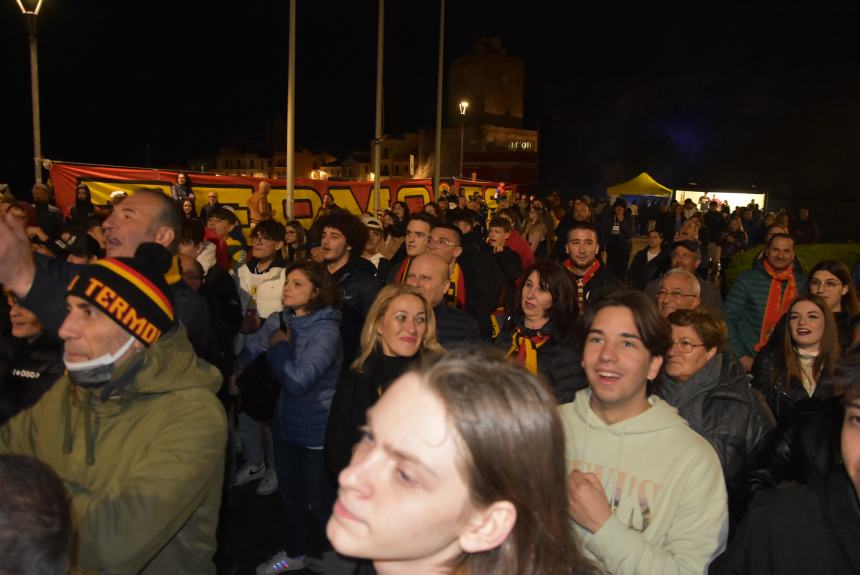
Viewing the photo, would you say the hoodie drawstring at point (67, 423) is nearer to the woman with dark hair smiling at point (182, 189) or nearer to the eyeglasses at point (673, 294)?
the eyeglasses at point (673, 294)

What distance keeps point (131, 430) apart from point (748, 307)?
223 inches

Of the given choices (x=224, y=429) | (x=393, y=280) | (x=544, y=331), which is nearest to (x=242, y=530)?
(x=393, y=280)

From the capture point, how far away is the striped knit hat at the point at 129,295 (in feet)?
6.80

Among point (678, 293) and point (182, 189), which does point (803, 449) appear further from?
point (182, 189)

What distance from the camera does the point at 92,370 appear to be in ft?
6.66

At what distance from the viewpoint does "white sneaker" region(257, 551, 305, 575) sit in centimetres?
430

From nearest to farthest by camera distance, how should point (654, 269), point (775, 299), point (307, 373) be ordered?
point (307, 373) → point (775, 299) → point (654, 269)

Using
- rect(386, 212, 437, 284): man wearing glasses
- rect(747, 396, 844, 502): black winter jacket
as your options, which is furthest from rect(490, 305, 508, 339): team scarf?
rect(747, 396, 844, 502): black winter jacket

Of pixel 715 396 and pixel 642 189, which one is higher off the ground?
pixel 642 189

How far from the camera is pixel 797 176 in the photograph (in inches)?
1569

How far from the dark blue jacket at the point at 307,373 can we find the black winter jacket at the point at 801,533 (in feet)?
8.65

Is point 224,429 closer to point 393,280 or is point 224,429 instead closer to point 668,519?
point 668,519

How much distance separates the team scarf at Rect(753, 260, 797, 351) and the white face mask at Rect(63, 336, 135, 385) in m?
5.58

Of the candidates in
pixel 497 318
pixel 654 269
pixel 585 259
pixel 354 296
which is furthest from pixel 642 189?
pixel 354 296
